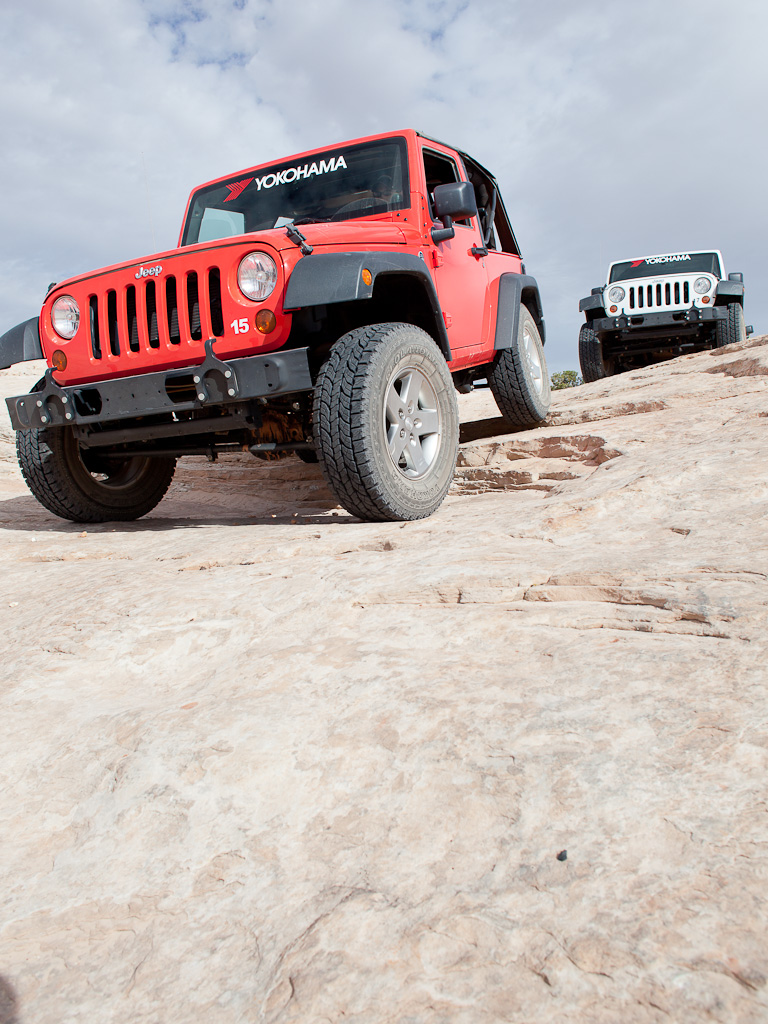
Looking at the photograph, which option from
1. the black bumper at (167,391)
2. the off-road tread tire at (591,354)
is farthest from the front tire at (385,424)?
the off-road tread tire at (591,354)

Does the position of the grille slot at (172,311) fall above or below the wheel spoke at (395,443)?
above

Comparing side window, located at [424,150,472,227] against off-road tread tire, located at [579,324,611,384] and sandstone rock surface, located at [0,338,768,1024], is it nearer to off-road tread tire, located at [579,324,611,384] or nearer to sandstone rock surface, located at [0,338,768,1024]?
sandstone rock surface, located at [0,338,768,1024]

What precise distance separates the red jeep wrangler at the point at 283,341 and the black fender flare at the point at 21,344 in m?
0.01

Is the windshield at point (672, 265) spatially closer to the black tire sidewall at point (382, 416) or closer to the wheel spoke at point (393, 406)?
the black tire sidewall at point (382, 416)

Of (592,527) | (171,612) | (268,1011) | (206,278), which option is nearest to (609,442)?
(592,527)

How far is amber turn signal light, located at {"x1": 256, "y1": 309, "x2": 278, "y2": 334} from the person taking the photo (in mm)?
3304

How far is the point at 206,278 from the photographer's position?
11.1 feet

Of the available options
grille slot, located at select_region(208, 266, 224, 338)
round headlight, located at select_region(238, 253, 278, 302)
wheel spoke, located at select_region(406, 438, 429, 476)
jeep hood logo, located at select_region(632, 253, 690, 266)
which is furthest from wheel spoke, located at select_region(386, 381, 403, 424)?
jeep hood logo, located at select_region(632, 253, 690, 266)

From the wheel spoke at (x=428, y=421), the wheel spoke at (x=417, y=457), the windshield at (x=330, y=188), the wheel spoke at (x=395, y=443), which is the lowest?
the wheel spoke at (x=417, y=457)

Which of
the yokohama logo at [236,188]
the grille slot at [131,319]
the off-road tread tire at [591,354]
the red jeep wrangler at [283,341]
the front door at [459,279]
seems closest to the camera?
the red jeep wrangler at [283,341]

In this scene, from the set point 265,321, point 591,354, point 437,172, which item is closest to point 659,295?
point 591,354

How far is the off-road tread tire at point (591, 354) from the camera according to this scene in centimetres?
1055

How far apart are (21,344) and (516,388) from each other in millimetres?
3199

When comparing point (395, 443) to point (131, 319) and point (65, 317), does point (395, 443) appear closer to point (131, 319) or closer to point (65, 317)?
point (131, 319)
